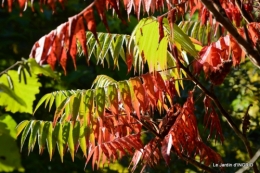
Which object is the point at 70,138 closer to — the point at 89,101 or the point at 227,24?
the point at 89,101

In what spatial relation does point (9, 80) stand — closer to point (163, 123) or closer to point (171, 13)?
point (171, 13)

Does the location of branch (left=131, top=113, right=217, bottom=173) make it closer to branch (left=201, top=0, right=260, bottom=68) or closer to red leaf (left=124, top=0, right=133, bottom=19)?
red leaf (left=124, top=0, right=133, bottom=19)

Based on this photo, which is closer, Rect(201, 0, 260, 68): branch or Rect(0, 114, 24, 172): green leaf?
Rect(0, 114, 24, 172): green leaf

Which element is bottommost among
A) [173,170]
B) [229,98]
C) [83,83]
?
[173,170]

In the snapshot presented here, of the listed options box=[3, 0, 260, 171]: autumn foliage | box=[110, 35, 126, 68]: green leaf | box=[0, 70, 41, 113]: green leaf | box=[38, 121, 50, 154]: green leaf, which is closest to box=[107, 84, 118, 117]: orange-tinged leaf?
box=[3, 0, 260, 171]: autumn foliage

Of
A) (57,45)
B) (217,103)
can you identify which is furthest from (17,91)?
(217,103)

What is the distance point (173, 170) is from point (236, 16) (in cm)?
192

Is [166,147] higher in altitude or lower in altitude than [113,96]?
lower

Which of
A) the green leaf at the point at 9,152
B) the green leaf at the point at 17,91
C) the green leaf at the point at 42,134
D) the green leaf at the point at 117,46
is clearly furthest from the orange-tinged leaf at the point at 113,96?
the green leaf at the point at 9,152

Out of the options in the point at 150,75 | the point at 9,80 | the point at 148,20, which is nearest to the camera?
the point at 9,80

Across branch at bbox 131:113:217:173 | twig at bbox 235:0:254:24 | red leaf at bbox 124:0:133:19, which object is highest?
red leaf at bbox 124:0:133:19

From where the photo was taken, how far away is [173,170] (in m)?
3.25

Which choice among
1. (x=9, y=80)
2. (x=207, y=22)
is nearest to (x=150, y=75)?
(x=207, y=22)

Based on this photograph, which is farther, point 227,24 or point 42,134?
point 42,134
